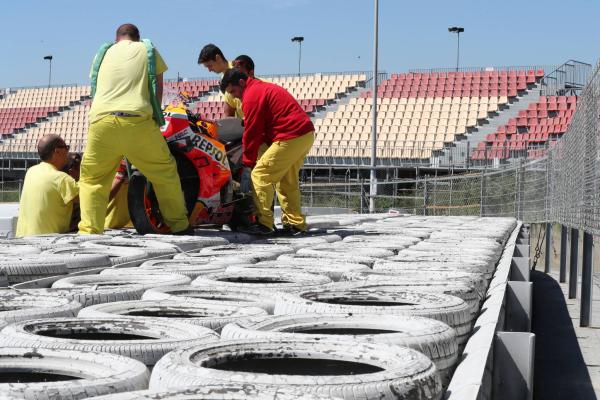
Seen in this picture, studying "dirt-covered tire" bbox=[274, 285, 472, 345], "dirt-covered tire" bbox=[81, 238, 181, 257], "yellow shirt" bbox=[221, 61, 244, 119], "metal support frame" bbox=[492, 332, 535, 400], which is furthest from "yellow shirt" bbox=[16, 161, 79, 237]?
"metal support frame" bbox=[492, 332, 535, 400]

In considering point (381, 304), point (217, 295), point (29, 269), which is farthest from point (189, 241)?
point (381, 304)

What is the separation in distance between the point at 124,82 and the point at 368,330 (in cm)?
464

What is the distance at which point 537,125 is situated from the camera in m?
35.8

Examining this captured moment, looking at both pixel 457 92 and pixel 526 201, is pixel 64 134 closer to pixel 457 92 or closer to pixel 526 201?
pixel 457 92

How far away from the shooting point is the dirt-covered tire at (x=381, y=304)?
2832 mm

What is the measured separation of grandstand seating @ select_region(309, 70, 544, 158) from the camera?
35.8 m

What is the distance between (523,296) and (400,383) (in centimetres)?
330

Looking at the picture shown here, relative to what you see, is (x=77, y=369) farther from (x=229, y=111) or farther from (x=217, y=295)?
(x=229, y=111)

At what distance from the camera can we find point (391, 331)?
256 centimetres

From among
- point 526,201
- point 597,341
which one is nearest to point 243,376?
point 597,341

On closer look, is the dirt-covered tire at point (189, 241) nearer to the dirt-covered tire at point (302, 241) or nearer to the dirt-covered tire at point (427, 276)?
the dirt-covered tire at point (302, 241)

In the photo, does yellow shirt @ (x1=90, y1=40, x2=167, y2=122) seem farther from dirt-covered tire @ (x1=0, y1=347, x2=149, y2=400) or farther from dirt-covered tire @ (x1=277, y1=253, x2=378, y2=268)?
dirt-covered tire @ (x1=0, y1=347, x2=149, y2=400)

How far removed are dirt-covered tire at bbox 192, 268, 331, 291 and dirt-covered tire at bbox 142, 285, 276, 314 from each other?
18cm

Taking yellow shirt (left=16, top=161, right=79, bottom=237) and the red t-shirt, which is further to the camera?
the red t-shirt
